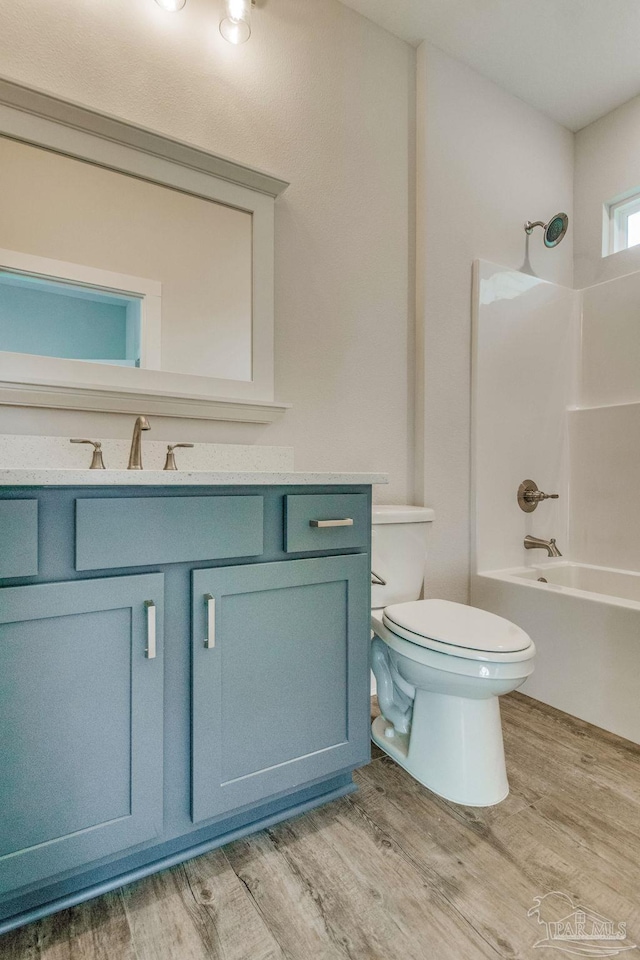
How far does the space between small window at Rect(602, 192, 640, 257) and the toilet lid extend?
2.16 meters

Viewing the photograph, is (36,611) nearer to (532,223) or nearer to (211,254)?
(211,254)

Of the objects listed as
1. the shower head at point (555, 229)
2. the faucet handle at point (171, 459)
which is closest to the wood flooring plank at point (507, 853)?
the faucet handle at point (171, 459)

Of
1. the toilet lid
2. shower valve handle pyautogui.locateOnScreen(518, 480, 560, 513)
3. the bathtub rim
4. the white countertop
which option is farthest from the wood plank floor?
shower valve handle pyautogui.locateOnScreen(518, 480, 560, 513)

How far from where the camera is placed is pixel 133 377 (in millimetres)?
1515

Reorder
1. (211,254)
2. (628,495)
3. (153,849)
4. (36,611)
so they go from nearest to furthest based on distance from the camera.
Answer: (36,611), (153,849), (211,254), (628,495)

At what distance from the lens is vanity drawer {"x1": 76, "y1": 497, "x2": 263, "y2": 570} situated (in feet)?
3.13

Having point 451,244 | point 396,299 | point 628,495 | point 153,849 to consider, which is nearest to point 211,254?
point 396,299

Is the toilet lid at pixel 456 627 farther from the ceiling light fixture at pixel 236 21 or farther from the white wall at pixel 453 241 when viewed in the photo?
the ceiling light fixture at pixel 236 21

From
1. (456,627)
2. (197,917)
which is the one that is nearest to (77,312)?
(456,627)

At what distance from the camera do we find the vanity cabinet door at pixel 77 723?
2.92 feet

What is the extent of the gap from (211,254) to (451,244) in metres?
1.13

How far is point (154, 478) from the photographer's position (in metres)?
0.98

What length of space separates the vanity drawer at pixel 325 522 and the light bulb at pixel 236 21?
1615 millimetres

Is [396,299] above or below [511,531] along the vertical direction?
above
